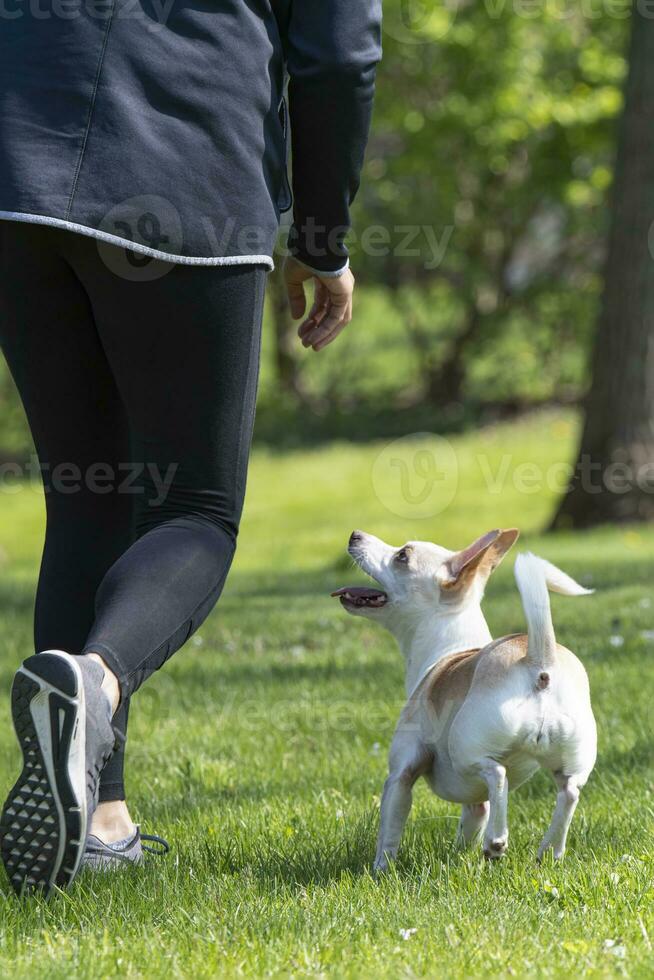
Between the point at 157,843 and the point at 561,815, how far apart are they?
92cm

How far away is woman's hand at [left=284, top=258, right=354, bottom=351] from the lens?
2.69m

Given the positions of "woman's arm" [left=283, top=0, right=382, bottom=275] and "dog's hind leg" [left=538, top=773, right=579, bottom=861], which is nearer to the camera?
"woman's arm" [left=283, top=0, right=382, bottom=275]

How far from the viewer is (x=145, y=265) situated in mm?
2277

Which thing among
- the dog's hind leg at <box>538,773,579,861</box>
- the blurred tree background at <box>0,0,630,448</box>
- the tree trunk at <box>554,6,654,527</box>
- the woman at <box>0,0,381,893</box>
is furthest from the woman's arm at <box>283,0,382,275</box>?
the blurred tree background at <box>0,0,630,448</box>

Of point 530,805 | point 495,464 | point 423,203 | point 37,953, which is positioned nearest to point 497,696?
point 530,805

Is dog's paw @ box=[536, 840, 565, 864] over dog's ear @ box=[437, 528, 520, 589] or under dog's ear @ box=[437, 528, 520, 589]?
under

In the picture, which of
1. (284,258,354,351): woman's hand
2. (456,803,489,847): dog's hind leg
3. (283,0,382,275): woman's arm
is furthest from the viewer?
(456,803,489,847): dog's hind leg

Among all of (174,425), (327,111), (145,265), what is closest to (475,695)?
(174,425)

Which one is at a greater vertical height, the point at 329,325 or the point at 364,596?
the point at 329,325

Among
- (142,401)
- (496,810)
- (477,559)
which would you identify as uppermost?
(142,401)

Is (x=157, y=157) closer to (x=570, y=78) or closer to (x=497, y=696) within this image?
(x=497, y=696)

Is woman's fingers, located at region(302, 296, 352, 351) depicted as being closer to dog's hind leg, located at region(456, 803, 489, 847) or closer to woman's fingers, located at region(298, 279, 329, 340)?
woman's fingers, located at region(298, 279, 329, 340)

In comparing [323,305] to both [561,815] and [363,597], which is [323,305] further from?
[561,815]

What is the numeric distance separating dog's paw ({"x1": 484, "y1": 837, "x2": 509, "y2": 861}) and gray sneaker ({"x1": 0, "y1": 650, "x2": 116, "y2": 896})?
78 centimetres
